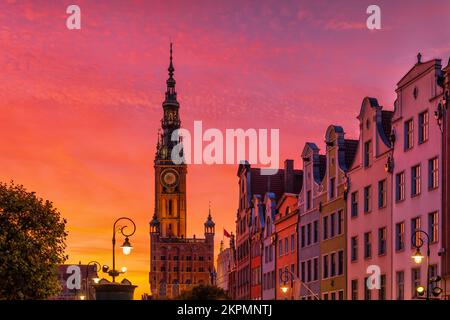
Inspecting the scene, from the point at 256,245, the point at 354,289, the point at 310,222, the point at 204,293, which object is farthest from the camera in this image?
the point at 256,245

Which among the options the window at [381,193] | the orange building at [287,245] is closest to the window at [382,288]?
the window at [381,193]

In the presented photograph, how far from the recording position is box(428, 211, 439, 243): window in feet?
161

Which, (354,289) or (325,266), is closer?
(354,289)

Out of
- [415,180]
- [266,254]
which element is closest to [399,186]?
[415,180]

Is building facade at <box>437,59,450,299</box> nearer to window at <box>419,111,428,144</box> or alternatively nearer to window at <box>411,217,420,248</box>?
window at <box>419,111,428,144</box>

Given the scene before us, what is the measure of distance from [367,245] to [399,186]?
20.8 ft

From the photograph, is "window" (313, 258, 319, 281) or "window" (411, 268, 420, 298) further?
"window" (313, 258, 319, 281)

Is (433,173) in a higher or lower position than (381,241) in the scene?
higher

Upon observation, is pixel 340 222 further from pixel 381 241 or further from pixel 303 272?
pixel 303 272

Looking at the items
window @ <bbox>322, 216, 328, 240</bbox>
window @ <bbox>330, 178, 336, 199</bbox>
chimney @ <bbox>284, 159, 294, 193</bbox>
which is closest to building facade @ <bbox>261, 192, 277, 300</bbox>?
chimney @ <bbox>284, 159, 294, 193</bbox>

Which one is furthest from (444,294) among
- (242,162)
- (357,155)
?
(242,162)

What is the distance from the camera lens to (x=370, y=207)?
194 feet
